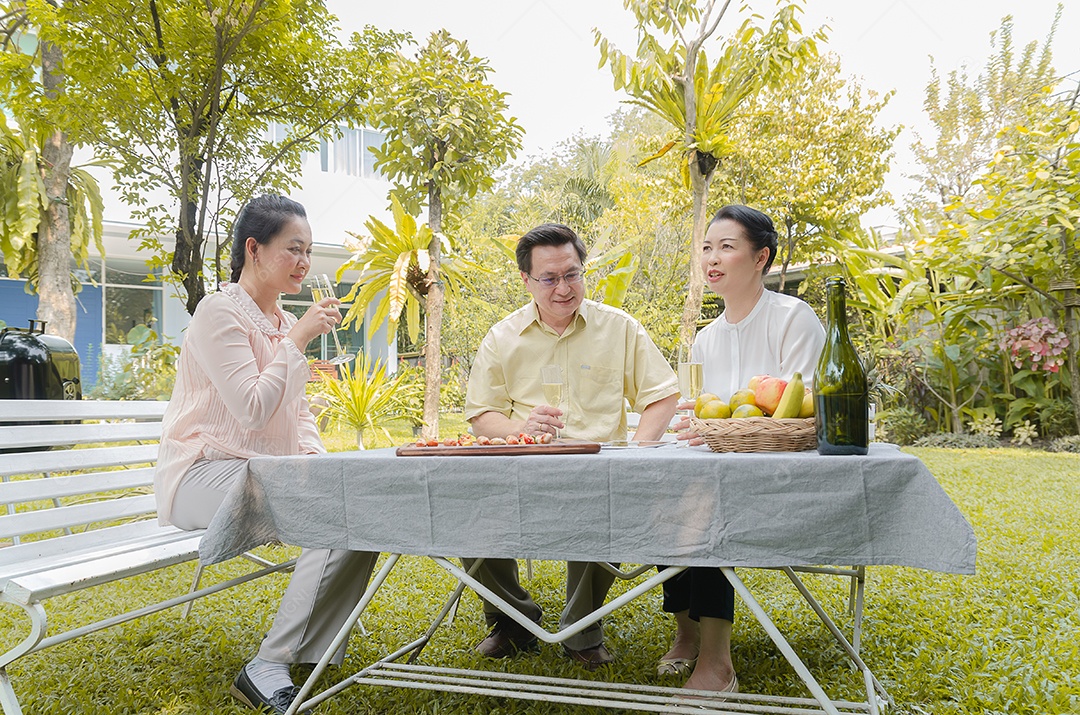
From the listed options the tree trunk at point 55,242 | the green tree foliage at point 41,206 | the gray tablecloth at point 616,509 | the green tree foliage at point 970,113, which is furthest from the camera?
the green tree foliage at point 970,113

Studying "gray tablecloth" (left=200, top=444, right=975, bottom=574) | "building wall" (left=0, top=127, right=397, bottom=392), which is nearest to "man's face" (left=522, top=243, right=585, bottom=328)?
"gray tablecloth" (left=200, top=444, right=975, bottom=574)

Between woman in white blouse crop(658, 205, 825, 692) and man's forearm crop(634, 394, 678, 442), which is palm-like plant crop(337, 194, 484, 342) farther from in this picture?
woman in white blouse crop(658, 205, 825, 692)

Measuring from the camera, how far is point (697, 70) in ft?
26.9

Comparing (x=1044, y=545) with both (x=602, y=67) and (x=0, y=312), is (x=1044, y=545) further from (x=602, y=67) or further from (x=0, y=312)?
(x=0, y=312)

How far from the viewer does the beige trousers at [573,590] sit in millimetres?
2383

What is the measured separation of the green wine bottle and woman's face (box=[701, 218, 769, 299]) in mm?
971

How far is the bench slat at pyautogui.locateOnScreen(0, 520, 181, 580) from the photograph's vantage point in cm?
204

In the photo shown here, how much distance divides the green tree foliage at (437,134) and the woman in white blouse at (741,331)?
5936 millimetres

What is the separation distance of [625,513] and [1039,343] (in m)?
7.77

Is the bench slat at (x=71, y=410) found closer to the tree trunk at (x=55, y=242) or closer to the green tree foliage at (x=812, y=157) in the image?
the tree trunk at (x=55, y=242)

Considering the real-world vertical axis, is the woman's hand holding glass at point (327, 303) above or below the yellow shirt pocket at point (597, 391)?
above

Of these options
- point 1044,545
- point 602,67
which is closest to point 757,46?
point 602,67

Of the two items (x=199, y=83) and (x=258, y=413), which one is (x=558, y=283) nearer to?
(x=258, y=413)

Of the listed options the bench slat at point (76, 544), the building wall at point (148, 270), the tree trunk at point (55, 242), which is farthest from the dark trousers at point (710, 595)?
the building wall at point (148, 270)
